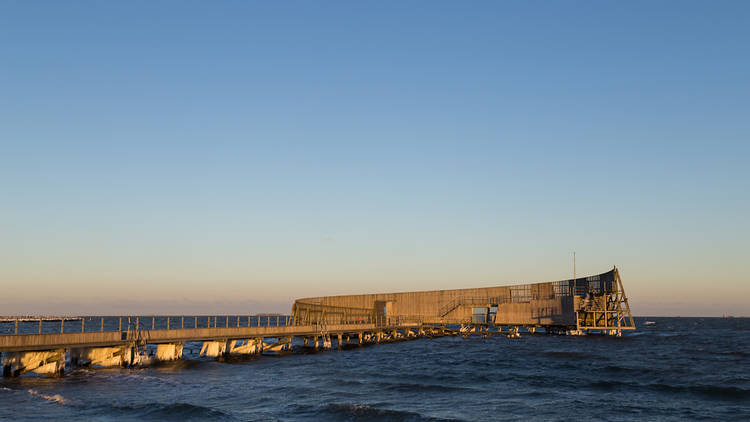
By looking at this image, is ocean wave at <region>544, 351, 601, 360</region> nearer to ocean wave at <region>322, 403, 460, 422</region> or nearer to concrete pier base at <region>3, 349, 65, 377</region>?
ocean wave at <region>322, 403, 460, 422</region>

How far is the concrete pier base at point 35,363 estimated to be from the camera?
34.9 m

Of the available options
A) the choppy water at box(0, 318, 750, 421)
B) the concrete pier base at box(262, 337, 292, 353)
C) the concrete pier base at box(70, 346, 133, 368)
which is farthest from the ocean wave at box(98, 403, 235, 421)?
the concrete pier base at box(262, 337, 292, 353)

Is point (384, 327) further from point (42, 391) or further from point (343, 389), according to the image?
point (42, 391)

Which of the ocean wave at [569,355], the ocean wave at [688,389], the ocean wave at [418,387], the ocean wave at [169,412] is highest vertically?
the ocean wave at [169,412]

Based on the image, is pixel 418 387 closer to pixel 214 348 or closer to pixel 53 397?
pixel 53 397

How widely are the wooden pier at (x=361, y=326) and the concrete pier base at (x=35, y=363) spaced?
0.05 m

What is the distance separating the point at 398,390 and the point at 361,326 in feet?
130

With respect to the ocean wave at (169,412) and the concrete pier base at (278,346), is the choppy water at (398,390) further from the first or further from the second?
the concrete pier base at (278,346)

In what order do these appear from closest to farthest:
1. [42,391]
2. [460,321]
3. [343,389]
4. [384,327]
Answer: [42,391] → [343,389] → [384,327] → [460,321]

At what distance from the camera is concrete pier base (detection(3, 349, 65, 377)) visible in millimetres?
34938

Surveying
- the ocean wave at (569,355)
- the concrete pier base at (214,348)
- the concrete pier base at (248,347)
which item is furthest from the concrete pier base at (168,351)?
the ocean wave at (569,355)

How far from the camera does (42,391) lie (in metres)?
30.7

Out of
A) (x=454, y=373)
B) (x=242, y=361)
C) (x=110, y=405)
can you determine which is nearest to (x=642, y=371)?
(x=454, y=373)

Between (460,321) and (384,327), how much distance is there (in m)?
20.0
